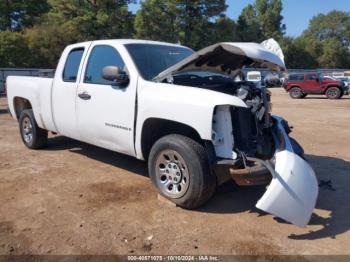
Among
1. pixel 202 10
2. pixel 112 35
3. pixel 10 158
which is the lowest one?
pixel 10 158

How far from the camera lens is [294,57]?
234 feet

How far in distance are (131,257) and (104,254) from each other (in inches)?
10.0

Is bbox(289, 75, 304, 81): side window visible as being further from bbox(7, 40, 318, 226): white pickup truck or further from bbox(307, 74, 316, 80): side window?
bbox(7, 40, 318, 226): white pickup truck

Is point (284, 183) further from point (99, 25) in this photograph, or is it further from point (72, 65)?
point (99, 25)

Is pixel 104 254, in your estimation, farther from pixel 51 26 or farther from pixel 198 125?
pixel 51 26

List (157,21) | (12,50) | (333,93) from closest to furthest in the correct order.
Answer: (333,93), (12,50), (157,21)

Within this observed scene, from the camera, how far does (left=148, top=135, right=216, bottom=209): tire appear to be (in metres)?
3.97

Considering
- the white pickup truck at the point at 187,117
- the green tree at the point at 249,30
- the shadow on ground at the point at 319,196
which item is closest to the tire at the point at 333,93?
the shadow on ground at the point at 319,196

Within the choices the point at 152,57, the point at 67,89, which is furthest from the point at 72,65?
the point at 152,57

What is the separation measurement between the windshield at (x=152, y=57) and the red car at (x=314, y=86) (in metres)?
20.1

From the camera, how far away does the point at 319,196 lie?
4.77 m

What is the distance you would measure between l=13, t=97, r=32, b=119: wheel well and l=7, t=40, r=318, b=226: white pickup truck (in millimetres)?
1556

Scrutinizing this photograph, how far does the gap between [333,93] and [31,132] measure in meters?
20.7

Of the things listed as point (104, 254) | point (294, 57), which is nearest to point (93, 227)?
point (104, 254)
